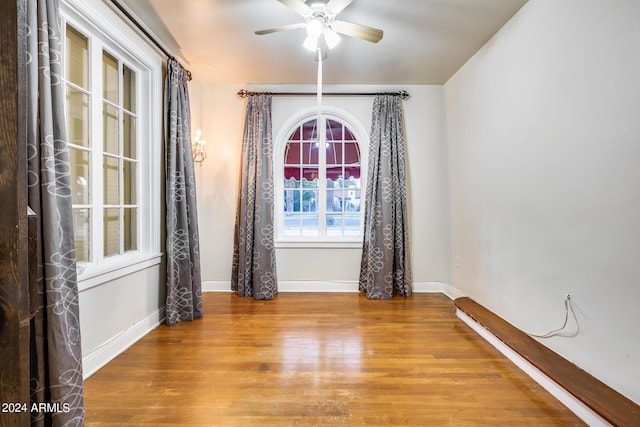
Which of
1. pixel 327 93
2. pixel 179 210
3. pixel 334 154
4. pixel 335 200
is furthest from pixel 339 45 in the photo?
pixel 179 210

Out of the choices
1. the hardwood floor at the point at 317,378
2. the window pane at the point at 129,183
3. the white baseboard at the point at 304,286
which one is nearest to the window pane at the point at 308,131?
the white baseboard at the point at 304,286

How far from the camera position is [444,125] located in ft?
11.8

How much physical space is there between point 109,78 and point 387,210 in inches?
114

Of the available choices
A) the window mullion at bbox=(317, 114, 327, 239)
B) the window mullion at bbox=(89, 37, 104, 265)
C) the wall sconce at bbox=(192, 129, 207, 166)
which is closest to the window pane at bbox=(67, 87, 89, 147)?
the window mullion at bbox=(89, 37, 104, 265)

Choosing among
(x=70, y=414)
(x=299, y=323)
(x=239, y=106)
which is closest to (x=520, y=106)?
(x=299, y=323)

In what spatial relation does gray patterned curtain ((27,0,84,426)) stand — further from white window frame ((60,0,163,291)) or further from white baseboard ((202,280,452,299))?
white baseboard ((202,280,452,299))

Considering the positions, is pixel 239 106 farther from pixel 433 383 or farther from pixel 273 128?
pixel 433 383

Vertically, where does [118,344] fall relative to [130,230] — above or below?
below

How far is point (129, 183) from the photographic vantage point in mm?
2500

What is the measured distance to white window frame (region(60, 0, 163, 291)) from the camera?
1941mm

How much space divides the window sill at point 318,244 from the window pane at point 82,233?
196 centimetres

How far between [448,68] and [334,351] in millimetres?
3080

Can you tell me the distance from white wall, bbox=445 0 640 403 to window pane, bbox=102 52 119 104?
3.14m

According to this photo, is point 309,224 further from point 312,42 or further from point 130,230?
point 312,42
